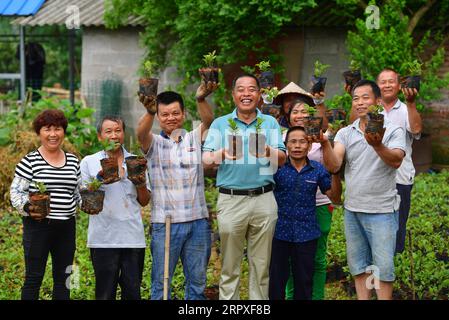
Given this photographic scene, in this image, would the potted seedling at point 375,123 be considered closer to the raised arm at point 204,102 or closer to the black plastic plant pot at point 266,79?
the raised arm at point 204,102

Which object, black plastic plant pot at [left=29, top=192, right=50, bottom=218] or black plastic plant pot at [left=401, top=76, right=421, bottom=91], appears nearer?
black plastic plant pot at [left=29, top=192, right=50, bottom=218]

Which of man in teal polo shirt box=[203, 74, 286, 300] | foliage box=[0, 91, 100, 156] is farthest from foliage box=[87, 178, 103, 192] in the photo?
foliage box=[0, 91, 100, 156]

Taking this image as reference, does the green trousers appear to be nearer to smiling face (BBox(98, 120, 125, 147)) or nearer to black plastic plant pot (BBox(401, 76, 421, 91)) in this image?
black plastic plant pot (BBox(401, 76, 421, 91))

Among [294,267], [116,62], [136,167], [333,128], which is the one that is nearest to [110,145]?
[136,167]

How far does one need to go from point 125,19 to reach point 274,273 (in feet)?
29.8

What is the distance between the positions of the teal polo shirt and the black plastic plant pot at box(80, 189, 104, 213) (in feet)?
2.73

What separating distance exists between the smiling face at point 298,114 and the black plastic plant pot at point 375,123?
82 centimetres

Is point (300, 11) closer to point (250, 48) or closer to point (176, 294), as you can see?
point (250, 48)

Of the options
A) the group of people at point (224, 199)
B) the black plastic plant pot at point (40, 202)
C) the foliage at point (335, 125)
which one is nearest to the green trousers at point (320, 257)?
the group of people at point (224, 199)

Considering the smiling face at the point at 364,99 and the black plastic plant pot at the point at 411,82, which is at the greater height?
the black plastic plant pot at the point at 411,82

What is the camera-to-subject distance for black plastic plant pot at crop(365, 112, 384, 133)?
5625 mm

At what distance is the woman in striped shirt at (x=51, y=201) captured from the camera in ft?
20.0

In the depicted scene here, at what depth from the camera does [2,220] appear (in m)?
10.3
